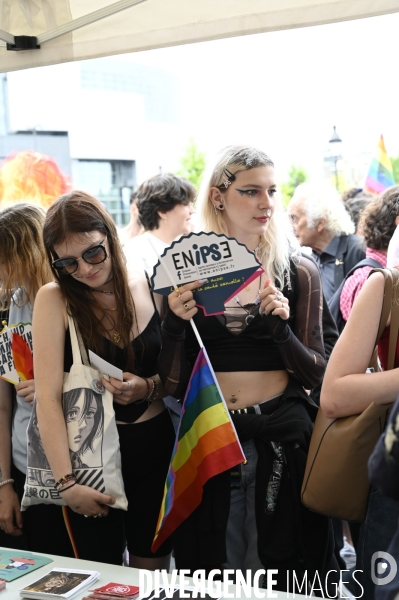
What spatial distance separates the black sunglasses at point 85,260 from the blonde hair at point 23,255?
0.30 meters

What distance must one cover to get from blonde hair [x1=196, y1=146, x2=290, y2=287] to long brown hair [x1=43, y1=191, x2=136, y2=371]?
30 cm

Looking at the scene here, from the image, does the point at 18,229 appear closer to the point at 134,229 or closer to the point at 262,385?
the point at 262,385

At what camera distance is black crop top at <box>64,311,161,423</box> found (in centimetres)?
186

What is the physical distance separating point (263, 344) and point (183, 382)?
254 mm

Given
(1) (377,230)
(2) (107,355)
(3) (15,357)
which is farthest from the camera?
(1) (377,230)

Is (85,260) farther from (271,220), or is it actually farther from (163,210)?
(163,210)

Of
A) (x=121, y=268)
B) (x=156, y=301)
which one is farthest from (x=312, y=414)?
(x=121, y=268)

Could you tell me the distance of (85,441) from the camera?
5.78ft

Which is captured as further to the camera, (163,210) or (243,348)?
(163,210)

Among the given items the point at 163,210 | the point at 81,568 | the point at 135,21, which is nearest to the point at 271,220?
the point at 135,21

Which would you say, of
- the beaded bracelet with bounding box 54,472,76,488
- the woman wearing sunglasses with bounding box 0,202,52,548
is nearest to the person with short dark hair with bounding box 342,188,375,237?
the woman wearing sunglasses with bounding box 0,202,52,548

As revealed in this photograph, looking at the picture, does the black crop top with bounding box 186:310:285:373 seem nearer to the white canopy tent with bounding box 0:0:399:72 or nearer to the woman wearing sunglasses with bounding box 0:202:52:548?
the woman wearing sunglasses with bounding box 0:202:52:548

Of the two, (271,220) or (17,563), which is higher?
(271,220)

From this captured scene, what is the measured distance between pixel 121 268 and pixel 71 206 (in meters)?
0.23
